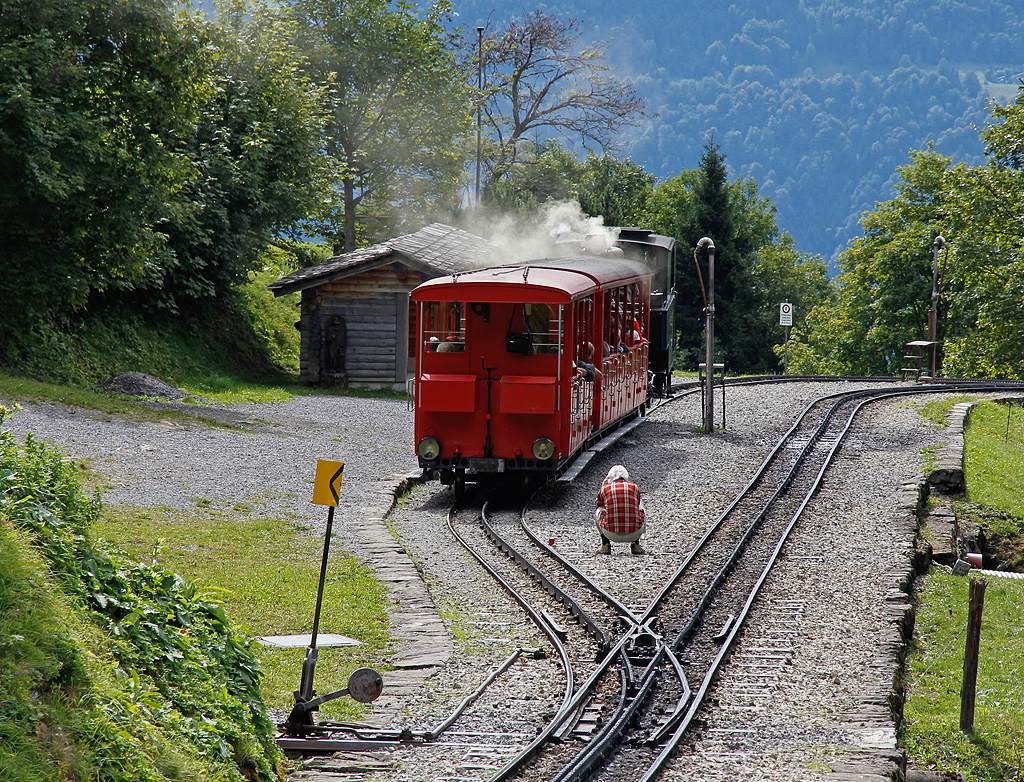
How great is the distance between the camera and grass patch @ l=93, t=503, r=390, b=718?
8.09 m

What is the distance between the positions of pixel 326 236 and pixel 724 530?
1548 inches

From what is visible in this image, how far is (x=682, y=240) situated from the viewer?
4938 cm

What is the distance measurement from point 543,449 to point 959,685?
267 inches

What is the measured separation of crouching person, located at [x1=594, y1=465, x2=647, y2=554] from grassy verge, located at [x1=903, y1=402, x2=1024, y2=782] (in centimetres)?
314

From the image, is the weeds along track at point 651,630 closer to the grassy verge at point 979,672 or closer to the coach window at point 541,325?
the grassy verge at point 979,672

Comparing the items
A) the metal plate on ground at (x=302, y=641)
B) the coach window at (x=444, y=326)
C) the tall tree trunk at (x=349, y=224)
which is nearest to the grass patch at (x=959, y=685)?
the metal plate on ground at (x=302, y=641)

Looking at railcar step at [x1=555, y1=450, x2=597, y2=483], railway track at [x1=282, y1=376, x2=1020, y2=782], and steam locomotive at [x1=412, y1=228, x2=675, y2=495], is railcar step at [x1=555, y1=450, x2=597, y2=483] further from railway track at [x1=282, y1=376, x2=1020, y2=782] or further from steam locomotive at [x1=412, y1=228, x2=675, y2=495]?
railway track at [x1=282, y1=376, x2=1020, y2=782]

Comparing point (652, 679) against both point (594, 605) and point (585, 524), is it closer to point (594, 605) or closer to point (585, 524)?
point (594, 605)

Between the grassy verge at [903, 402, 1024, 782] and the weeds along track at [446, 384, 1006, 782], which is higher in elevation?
the weeds along track at [446, 384, 1006, 782]

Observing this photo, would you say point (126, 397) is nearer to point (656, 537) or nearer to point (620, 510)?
point (656, 537)

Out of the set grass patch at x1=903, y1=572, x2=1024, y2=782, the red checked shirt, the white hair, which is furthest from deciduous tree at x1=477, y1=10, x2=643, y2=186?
grass patch at x1=903, y1=572, x2=1024, y2=782

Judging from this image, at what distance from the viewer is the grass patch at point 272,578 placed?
8086mm

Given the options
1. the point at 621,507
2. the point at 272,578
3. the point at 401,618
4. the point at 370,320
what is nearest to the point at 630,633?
the point at 401,618

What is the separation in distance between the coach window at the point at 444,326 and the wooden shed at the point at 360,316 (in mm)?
14406
